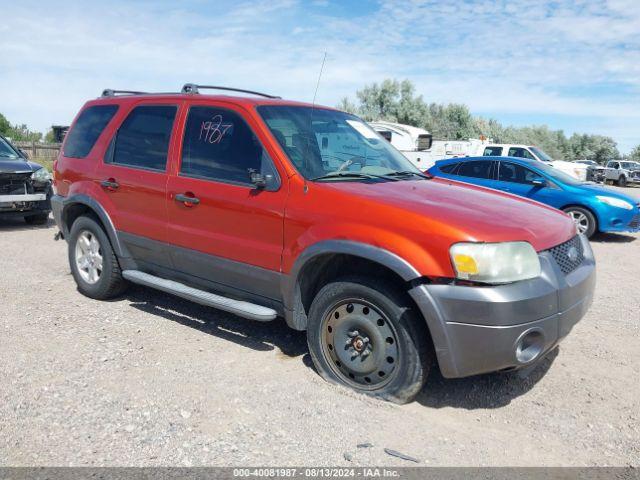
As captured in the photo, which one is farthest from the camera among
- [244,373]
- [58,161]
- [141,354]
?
[58,161]

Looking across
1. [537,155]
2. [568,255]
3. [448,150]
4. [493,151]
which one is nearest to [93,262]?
[568,255]

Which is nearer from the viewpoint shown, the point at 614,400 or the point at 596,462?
the point at 596,462

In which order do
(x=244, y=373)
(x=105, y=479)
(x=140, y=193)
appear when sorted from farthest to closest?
(x=140, y=193) → (x=244, y=373) → (x=105, y=479)

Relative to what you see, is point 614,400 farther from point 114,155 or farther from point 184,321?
point 114,155

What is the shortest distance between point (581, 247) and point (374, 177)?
1.51 meters

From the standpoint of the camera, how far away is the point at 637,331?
4.93 meters

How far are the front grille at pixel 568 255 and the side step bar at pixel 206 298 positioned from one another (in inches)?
74.0

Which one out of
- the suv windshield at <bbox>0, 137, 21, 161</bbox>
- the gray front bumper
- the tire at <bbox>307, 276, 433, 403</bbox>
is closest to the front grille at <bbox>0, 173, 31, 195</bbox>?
the suv windshield at <bbox>0, 137, 21, 161</bbox>

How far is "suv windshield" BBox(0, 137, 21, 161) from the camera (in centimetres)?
980

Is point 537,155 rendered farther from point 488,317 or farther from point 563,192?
point 488,317

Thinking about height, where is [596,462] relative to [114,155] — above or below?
below

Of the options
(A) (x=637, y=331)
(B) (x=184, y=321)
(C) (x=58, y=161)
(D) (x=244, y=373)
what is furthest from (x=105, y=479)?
(A) (x=637, y=331)

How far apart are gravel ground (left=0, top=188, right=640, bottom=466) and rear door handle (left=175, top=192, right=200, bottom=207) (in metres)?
1.11

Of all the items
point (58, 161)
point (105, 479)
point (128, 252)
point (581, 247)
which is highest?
point (58, 161)
